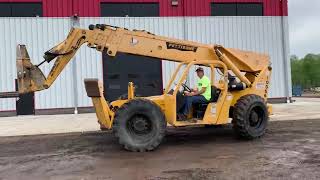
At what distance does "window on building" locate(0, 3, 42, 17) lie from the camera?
2372 centimetres

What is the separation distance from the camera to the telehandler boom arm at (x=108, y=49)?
11117 mm

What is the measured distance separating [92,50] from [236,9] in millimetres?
8277

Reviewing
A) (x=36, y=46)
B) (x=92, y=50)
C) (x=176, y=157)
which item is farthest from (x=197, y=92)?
(x=36, y=46)


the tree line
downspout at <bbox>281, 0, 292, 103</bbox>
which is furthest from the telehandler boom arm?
the tree line

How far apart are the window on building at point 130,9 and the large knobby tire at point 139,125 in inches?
581

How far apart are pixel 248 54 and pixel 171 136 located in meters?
3.06

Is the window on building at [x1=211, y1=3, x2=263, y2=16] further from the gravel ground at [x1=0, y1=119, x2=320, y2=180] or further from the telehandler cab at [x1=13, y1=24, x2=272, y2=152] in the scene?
the telehandler cab at [x1=13, y1=24, x2=272, y2=152]

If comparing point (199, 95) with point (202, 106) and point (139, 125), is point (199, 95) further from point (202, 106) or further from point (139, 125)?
point (139, 125)

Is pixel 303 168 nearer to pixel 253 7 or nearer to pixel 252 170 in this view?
pixel 252 170

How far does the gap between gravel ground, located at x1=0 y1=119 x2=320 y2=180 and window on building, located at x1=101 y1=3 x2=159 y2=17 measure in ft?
39.6

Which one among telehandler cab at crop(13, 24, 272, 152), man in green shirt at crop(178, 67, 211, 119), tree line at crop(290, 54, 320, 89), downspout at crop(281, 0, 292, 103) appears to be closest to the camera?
telehandler cab at crop(13, 24, 272, 152)

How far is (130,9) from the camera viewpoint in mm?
24844

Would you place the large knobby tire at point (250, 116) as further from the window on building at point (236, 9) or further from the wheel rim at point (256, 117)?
the window on building at point (236, 9)

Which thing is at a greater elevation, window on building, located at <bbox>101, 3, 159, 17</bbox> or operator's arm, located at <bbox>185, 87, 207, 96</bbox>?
window on building, located at <bbox>101, 3, 159, 17</bbox>
